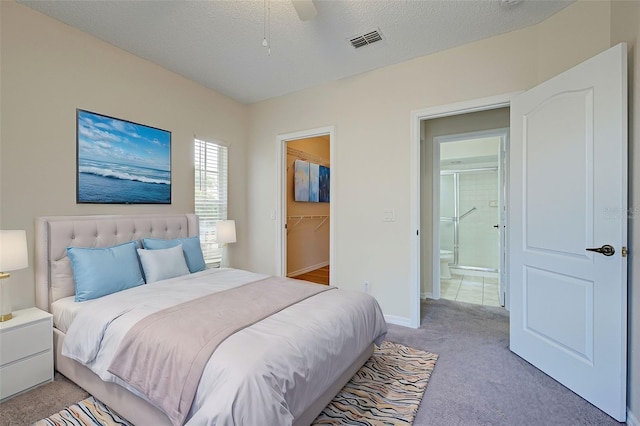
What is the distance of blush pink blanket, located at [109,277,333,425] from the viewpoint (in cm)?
130

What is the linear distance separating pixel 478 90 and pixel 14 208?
158 inches

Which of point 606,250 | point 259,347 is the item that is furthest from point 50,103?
point 606,250

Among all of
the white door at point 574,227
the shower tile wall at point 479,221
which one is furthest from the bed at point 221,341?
the shower tile wall at point 479,221

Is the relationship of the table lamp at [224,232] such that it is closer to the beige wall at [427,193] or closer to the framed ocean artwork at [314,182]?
the framed ocean artwork at [314,182]

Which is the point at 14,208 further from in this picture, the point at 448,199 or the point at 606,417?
the point at 448,199

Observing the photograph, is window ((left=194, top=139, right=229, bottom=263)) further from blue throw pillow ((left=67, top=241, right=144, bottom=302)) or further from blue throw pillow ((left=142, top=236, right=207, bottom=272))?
blue throw pillow ((left=67, top=241, right=144, bottom=302))

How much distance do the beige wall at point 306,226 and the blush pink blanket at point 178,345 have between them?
3.30m

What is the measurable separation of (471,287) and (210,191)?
421 cm

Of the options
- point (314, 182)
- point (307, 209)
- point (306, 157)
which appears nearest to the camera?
point (306, 157)

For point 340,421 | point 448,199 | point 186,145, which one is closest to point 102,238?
point 186,145

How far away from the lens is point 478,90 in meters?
2.78

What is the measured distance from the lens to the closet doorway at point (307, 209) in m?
5.15

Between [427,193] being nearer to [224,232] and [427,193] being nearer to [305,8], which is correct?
[224,232]

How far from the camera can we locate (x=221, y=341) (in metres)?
1.38
